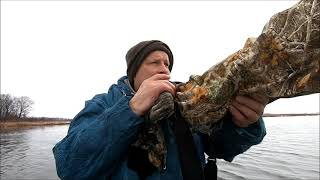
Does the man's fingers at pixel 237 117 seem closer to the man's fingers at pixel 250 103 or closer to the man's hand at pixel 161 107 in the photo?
the man's fingers at pixel 250 103

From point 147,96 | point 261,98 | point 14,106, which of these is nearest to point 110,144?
point 147,96

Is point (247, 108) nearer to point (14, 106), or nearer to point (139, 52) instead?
point (139, 52)

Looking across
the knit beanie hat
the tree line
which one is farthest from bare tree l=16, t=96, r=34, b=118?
the knit beanie hat

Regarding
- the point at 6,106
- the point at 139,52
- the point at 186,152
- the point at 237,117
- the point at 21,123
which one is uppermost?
the point at 139,52

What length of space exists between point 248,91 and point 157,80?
75 cm

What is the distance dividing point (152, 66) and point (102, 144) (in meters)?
1.09

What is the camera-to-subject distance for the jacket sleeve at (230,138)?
3.07 m

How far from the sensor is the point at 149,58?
358 cm

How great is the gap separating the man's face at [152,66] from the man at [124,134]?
34 cm

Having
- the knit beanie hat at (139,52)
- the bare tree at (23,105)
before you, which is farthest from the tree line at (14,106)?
the knit beanie hat at (139,52)

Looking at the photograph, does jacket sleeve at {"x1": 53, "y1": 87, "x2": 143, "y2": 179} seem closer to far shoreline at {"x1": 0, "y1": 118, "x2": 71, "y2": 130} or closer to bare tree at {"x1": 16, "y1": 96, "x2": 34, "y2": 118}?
far shoreline at {"x1": 0, "y1": 118, "x2": 71, "y2": 130}

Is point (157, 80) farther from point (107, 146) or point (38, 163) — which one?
point (38, 163)

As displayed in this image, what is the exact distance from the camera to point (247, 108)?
274 centimetres

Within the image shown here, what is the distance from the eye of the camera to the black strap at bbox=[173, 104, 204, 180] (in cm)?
279
